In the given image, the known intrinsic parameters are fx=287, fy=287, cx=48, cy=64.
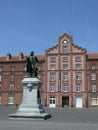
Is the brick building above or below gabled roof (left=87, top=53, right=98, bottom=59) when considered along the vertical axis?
below

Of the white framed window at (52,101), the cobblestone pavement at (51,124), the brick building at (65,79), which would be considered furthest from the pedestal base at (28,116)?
the white framed window at (52,101)

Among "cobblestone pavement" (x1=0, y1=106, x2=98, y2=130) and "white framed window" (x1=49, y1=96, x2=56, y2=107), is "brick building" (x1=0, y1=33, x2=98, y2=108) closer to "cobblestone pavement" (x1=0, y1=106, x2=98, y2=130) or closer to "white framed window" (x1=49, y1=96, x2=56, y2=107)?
"white framed window" (x1=49, y1=96, x2=56, y2=107)

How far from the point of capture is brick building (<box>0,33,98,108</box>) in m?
73.6

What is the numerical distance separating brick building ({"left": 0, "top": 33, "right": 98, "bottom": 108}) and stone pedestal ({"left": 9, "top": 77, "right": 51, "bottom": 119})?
49515 mm

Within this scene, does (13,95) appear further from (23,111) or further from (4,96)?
(23,111)

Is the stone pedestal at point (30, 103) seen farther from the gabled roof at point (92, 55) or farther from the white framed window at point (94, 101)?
the gabled roof at point (92, 55)

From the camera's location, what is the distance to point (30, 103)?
2412 cm

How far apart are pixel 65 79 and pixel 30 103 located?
51527 millimetres

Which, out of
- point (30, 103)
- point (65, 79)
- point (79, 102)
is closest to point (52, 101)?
point (65, 79)

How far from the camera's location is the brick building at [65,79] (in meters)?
73.6

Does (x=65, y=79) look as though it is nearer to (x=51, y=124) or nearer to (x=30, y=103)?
(x=30, y=103)

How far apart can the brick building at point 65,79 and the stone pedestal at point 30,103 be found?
4952 cm

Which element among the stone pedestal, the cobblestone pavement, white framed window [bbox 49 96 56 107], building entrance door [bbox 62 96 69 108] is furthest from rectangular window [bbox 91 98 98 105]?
the stone pedestal

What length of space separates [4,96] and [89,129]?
63541 millimetres
